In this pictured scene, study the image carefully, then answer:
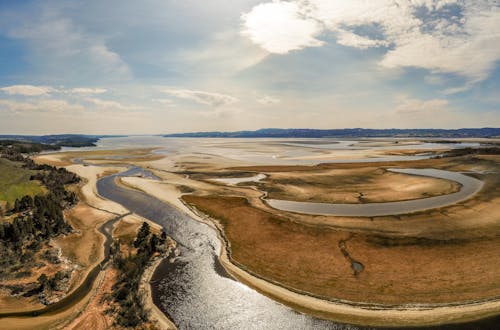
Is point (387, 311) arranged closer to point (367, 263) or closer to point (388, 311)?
point (388, 311)

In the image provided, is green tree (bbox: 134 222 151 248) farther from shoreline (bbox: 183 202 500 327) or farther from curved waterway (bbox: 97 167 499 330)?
shoreline (bbox: 183 202 500 327)

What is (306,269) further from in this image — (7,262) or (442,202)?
(442,202)

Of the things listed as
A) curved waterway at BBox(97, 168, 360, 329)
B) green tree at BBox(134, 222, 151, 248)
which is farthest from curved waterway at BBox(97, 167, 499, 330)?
green tree at BBox(134, 222, 151, 248)

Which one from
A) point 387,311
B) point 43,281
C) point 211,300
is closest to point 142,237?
point 43,281

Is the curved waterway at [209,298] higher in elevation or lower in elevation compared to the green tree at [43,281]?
lower

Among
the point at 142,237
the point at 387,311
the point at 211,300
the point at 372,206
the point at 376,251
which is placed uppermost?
the point at 372,206

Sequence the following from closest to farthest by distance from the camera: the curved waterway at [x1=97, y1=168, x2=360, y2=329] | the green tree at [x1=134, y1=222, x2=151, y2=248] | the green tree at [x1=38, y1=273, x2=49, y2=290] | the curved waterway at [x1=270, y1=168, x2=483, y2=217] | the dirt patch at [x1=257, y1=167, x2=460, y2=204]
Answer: the curved waterway at [x1=97, y1=168, x2=360, y2=329] → the green tree at [x1=38, y1=273, x2=49, y2=290] → the green tree at [x1=134, y1=222, x2=151, y2=248] → the curved waterway at [x1=270, y1=168, x2=483, y2=217] → the dirt patch at [x1=257, y1=167, x2=460, y2=204]

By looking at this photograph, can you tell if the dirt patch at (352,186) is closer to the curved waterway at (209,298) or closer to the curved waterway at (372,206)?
the curved waterway at (372,206)

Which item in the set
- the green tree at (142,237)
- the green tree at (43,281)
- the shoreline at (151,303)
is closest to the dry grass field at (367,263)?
the shoreline at (151,303)

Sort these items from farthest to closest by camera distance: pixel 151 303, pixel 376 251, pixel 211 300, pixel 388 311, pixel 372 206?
pixel 372 206 < pixel 376 251 < pixel 211 300 < pixel 151 303 < pixel 388 311
